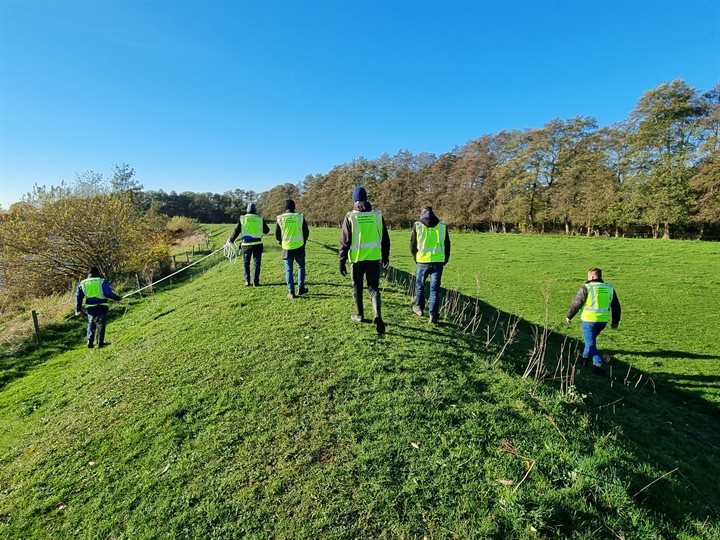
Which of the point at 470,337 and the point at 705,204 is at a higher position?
the point at 705,204

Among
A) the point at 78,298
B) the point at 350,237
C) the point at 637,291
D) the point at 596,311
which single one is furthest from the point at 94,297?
the point at 637,291

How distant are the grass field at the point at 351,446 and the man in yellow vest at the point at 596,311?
0.64m

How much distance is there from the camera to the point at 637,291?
611 inches

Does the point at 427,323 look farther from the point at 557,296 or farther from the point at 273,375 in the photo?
the point at 557,296

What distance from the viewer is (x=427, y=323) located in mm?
7801

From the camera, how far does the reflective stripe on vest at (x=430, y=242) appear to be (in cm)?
763

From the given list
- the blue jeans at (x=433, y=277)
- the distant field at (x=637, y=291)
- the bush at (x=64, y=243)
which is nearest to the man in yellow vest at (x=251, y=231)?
the blue jeans at (x=433, y=277)

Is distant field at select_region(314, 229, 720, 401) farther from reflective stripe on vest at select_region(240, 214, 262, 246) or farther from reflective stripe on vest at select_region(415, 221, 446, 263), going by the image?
reflective stripe on vest at select_region(240, 214, 262, 246)

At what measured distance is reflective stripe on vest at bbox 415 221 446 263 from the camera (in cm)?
763

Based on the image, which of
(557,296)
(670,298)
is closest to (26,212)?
(557,296)

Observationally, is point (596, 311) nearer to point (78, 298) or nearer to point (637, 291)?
point (637, 291)

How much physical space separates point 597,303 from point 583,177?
1860 inches

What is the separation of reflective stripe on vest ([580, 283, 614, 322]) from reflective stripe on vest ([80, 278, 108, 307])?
12753 mm

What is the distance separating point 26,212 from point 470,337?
23.1 meters
